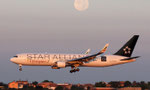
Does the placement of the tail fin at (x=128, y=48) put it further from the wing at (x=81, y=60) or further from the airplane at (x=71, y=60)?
the wing at (x=81, y=60)

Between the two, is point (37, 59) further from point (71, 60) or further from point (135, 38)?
point (135, 38)

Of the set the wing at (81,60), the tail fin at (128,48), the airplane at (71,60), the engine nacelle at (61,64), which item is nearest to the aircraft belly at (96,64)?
the airplane at (71,60)

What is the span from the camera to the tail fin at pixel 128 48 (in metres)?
116

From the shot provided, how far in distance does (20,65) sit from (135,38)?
99.6 ft

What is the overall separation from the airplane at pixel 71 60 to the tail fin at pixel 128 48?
2.99 feet

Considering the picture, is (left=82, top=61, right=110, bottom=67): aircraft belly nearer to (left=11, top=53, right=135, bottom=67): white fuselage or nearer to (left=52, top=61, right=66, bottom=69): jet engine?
(left=11, top=53, right=135, bottom=67): white fuselage

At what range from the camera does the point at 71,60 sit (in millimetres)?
105812

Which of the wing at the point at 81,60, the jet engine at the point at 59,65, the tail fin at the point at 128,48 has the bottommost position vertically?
the jet engine at the point at 59,65

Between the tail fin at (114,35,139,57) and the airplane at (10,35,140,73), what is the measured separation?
912mm

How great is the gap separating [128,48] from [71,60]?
17.9 metres

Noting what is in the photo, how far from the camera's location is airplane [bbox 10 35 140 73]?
10475cm

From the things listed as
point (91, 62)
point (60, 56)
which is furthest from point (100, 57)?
point (60, 56)

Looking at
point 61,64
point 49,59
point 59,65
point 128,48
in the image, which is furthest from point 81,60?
point 128,48

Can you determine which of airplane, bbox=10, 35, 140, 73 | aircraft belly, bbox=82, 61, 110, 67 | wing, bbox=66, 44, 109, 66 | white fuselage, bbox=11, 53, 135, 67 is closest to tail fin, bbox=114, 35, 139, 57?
airplane, bbox=10, 35, 140, 73
